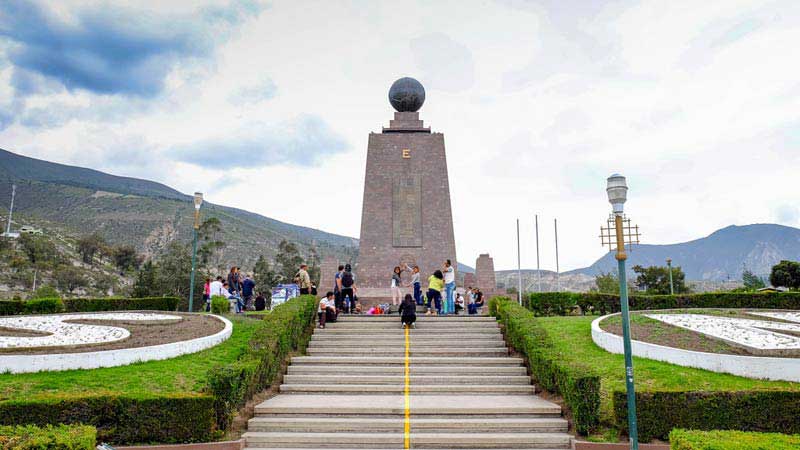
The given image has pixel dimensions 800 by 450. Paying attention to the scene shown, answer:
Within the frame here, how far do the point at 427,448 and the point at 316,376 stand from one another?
355cm

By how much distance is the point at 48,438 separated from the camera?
624 centimetres

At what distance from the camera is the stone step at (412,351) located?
1300cm

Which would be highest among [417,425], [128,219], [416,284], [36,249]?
[128,219]

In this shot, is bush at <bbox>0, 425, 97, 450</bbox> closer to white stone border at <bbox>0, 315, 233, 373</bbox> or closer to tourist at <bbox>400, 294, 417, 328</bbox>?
white stone border at <bbox>0, 315, 233, 373</bbox>

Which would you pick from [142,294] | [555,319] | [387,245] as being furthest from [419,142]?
[142,294]

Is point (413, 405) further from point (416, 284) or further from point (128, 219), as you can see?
point (128, 219)

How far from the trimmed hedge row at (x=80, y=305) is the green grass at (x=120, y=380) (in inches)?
314

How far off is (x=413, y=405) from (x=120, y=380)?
4925mm

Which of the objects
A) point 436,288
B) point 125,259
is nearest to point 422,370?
point 436,288

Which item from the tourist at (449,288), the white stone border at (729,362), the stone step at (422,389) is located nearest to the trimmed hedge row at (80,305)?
the tourist at (449,288)

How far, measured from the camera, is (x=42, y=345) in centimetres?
1141

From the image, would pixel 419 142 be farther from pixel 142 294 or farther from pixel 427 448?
pixel 142 294

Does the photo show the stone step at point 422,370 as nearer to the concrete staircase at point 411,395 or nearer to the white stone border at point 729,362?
the concrete staircase at point 411,395

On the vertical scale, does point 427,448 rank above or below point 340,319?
below
